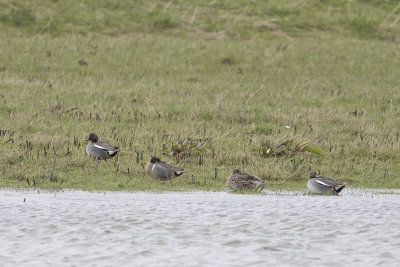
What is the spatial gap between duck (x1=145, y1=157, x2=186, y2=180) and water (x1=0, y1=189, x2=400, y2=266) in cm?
107

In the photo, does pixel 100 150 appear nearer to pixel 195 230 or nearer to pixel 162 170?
pixel 162 170

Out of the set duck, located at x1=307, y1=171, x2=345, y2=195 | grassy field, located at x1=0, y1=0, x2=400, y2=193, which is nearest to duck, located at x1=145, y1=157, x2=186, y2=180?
grassy field, located at x1=0, y1=0, x2=400, y2=193

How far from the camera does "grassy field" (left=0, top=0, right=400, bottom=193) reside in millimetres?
14633

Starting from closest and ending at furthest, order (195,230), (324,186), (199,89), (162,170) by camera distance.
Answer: (195,230) → (324,186) → (162,170) → (199,89)

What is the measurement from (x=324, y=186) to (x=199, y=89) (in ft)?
40.6

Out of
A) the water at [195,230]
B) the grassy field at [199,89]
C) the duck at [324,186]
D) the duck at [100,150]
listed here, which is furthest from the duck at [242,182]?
the duck at [100,150]

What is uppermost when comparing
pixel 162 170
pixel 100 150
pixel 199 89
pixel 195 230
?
pixel 199 89

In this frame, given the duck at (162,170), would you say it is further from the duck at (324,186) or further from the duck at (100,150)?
the duck at (324,186)

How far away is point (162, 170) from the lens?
1327 cm

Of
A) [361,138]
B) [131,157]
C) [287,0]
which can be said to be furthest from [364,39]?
[131,157]

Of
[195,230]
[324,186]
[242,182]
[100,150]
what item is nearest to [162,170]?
[242,182]

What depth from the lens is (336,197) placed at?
1226 centimetres

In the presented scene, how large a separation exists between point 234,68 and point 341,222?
18.8m

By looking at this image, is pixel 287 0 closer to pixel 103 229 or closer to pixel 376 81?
pixel 376 81
